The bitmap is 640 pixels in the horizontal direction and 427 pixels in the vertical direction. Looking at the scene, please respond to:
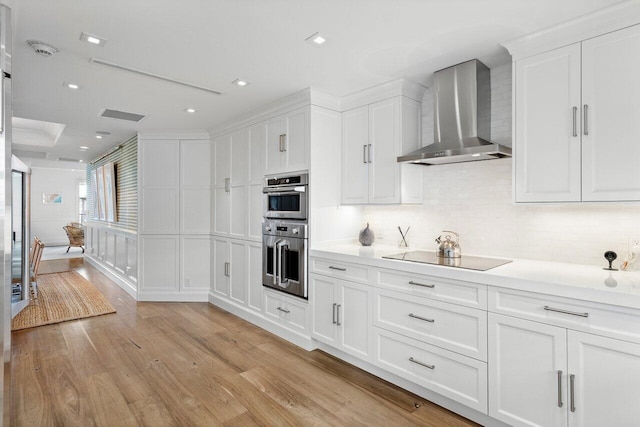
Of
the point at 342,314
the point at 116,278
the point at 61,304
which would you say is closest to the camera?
the point at 342,314

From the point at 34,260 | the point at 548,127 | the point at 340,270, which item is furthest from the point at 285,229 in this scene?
the point at 34,260

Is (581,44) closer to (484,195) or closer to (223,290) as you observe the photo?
(484,195)

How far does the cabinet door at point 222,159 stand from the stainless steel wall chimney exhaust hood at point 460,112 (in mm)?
2570

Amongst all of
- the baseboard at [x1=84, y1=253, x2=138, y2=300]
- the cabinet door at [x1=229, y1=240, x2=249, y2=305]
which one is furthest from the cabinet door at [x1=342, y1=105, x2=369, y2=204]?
the baseboard at [x1=84, y1=253, x2=138, y2=300]

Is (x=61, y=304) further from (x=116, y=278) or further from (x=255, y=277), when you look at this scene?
(x=255, y=277)

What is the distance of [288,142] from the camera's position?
3561 millimetres

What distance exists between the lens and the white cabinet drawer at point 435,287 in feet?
7.21

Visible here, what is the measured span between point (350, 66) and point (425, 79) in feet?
2.42

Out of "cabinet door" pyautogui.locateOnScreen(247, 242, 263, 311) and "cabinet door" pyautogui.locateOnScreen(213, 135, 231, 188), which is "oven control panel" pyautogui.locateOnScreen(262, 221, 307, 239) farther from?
"cabinet door" pyautogui.locateOnScreen(213, 135, 231, 188)

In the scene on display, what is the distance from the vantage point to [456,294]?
7.53ft

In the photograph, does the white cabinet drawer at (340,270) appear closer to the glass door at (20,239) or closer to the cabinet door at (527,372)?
the cabinet door at (527,372)

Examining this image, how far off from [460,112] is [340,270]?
1.63 m

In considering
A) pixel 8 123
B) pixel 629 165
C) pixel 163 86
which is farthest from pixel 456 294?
pixel 163 86

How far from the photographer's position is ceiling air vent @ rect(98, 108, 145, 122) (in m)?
4.03
